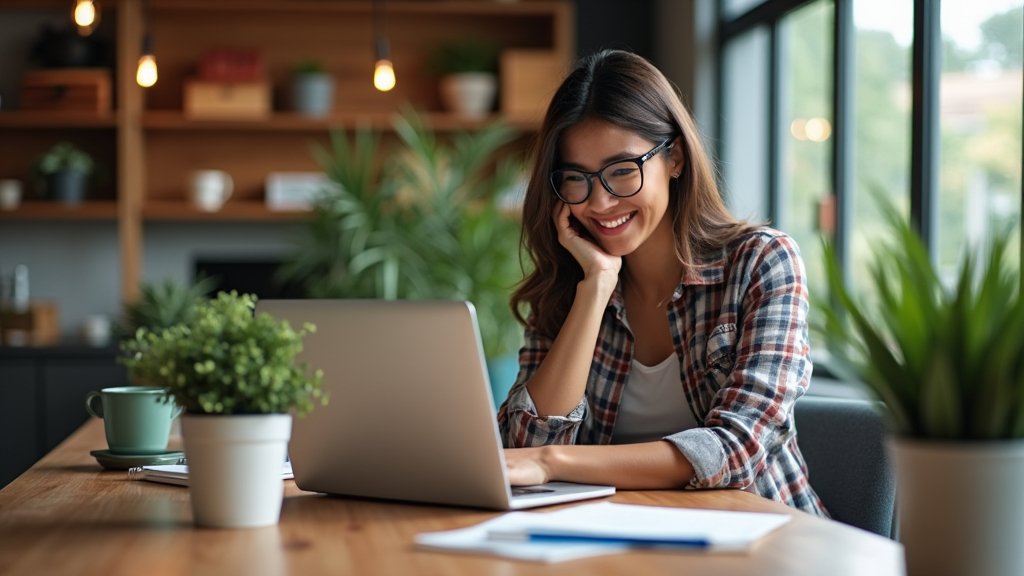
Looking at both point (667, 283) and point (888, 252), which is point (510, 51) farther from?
point (888, 252)

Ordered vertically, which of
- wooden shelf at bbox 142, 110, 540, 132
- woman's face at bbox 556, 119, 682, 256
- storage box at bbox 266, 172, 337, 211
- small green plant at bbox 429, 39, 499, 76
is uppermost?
small green plant at bbox 429, 39, 499, 76

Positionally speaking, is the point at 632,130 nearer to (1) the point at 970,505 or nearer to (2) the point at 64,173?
(1) the point at 970,505

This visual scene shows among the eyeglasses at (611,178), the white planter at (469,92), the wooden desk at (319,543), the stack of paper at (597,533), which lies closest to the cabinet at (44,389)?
the white planter at (469,92)

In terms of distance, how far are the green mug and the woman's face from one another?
0.77 m

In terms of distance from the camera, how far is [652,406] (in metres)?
2.04

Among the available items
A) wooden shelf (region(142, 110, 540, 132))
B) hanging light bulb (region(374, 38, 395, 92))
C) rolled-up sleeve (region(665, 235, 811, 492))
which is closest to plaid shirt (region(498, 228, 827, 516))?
rolled-up sleeve (region(665, 235, 811, 492))

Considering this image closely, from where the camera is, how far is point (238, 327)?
130 cm

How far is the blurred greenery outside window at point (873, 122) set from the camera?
310cm

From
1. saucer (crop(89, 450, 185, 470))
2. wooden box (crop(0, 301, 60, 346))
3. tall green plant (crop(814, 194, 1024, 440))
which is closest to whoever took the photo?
tall green plant (crop(814, 194, 1024, 440))

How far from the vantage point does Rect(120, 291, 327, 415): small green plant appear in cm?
128

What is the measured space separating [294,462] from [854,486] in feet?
2.93

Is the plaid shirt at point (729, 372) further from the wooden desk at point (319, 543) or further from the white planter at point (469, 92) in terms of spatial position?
the white planter at point (469, 92)

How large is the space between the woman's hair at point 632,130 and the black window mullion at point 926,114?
1.32m

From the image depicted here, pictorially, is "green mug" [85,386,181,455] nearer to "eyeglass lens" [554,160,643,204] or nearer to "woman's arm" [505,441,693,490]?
"woman's arm" [505,441,693,490]
